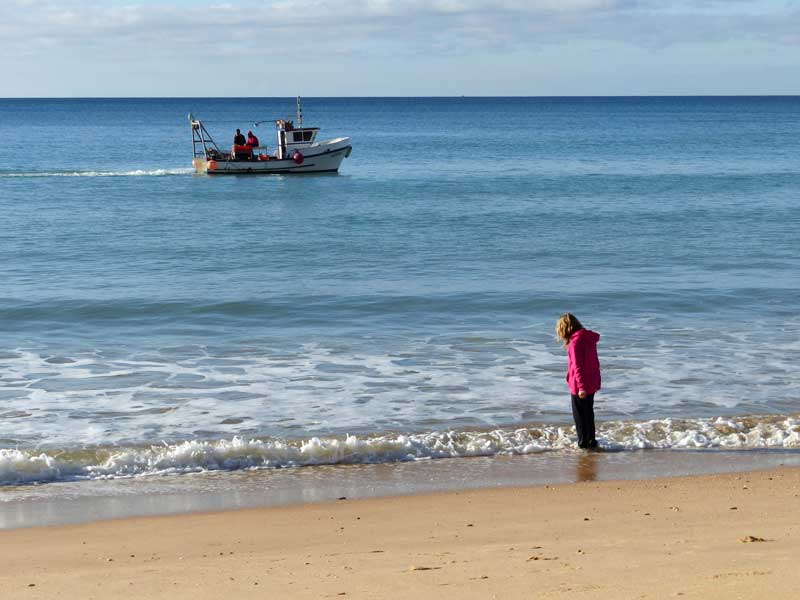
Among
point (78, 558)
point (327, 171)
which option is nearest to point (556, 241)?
point (78, 558)

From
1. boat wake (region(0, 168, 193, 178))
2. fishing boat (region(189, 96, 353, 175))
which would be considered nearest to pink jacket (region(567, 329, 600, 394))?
fishing boat (region(189, 96, 353, 175))

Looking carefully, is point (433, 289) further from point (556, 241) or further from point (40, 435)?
point (40, 435)

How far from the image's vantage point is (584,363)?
9992 mm

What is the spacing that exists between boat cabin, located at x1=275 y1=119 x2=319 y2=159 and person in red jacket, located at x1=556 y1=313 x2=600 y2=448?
35.5 metres

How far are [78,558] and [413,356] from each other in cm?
751

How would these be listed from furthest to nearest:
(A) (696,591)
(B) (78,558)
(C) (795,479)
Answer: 1. (C) (795,479)
2. (B) (78,558)
3. (A) (696,591)

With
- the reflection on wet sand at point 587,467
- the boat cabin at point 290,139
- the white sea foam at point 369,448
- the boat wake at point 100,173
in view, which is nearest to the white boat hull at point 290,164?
the boat cabin at point 290,139

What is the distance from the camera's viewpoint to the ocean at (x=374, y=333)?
10.1 metres

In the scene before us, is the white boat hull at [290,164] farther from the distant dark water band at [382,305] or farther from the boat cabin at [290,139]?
the distant dark water band at [382,305]

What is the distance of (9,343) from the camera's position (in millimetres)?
15156

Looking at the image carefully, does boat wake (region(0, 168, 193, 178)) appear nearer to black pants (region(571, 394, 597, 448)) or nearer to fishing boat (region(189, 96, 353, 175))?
fishing boat (region(189, 96, 353, 175))

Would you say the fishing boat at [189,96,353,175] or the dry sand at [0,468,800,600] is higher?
the fishing boat at [189,96,353,175]

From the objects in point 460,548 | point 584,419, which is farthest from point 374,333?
point 460,548

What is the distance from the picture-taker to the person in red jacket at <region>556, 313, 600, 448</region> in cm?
995
